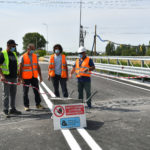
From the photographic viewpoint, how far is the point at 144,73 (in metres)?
12.0

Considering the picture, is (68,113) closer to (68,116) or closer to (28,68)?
(68,116)

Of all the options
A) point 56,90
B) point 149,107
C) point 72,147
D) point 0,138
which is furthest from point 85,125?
point 149,107

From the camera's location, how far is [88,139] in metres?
4.30

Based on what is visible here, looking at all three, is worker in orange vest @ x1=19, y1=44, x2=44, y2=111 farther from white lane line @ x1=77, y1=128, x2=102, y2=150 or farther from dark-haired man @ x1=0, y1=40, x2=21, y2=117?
white lane line @ x1=77, y1=128, x2=102, y2=150

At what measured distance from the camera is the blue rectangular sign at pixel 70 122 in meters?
4.98

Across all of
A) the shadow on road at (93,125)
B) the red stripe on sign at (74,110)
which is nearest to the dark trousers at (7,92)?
the red stripe on sign at (74,110)

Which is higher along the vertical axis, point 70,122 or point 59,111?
point 59,111

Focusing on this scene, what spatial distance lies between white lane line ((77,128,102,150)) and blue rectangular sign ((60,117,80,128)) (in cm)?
19

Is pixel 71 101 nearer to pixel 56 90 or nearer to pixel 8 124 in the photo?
pixel 8 124

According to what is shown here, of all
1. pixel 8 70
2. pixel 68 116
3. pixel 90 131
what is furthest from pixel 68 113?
pixel 8 70

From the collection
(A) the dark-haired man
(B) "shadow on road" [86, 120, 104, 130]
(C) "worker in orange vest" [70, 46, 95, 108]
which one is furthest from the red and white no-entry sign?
(C) "worker in orange vest" [70, 46, 95, 108]

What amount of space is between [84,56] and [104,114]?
177 centimetres

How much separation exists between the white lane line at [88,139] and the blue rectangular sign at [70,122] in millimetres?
192

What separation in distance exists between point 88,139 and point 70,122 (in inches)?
32.2
